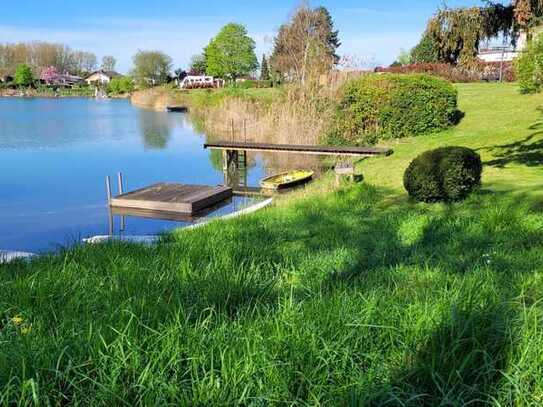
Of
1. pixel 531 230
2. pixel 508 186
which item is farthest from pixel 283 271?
pixel 508 186

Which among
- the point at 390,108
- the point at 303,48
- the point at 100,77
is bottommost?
the point at 390,108

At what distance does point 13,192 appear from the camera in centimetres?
1786

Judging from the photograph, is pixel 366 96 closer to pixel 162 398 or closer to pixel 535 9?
pixel 535 9

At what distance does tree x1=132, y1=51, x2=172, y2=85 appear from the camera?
103m

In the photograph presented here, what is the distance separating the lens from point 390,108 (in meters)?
20.0

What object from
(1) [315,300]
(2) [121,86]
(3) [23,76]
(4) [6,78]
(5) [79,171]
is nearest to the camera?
(1) [315,300]

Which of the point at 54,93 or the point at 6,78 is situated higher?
the point at 6,78

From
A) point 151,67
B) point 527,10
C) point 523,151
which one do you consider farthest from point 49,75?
point 527,10

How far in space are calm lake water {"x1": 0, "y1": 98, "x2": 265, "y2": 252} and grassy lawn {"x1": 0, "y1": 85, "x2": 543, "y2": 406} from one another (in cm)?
353

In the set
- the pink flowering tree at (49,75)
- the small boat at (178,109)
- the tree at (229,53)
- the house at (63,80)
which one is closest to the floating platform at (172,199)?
the small boat at (178,109)

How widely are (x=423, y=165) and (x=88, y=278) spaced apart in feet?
21.6

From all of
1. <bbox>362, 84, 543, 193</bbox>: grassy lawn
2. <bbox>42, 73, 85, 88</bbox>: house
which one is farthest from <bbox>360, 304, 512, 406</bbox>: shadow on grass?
<bbox>42, 73, 85, 88</bbox>: house

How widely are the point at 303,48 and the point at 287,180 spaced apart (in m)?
9.03

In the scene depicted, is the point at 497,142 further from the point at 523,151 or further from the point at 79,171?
the point at 79,171
